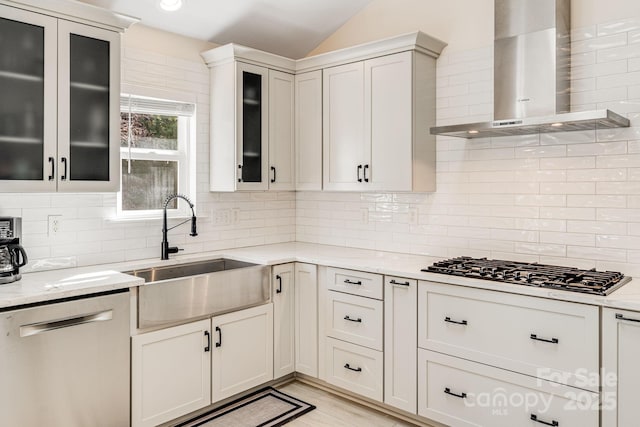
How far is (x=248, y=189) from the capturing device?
11.9 ft

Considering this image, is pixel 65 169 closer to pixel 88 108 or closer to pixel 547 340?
pixel 88 108

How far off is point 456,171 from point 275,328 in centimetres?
169

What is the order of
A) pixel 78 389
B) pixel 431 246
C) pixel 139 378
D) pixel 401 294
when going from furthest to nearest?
1. pixel 431 246
2. pixel 401 294
3. pixel 139 378
4. pixel 78 389

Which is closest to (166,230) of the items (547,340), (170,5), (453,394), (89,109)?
(89,109)

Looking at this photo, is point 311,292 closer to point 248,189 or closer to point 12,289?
point 248,189

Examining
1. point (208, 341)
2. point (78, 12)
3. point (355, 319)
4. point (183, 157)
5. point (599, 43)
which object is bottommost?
point (208, 341)

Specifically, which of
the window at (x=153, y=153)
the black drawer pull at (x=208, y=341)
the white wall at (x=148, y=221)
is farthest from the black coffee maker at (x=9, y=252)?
the black drawer pull at (x=208, y=341)

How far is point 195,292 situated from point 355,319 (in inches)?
40.9

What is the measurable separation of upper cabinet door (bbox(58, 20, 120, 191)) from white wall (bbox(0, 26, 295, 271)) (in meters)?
0.37

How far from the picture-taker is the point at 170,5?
3.09 metres

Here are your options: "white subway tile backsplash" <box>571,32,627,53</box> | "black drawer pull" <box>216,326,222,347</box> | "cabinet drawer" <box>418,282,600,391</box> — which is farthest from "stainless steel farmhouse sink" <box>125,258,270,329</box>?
"white subway tile backsplash" <box>571,32,627,53</box>

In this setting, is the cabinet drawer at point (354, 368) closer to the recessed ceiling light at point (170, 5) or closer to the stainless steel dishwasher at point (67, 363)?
the stainless steel dishwasher at point (67, 363)

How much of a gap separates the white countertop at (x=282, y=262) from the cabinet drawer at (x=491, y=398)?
1.48 ft

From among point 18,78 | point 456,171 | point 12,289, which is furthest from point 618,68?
point 12,289
